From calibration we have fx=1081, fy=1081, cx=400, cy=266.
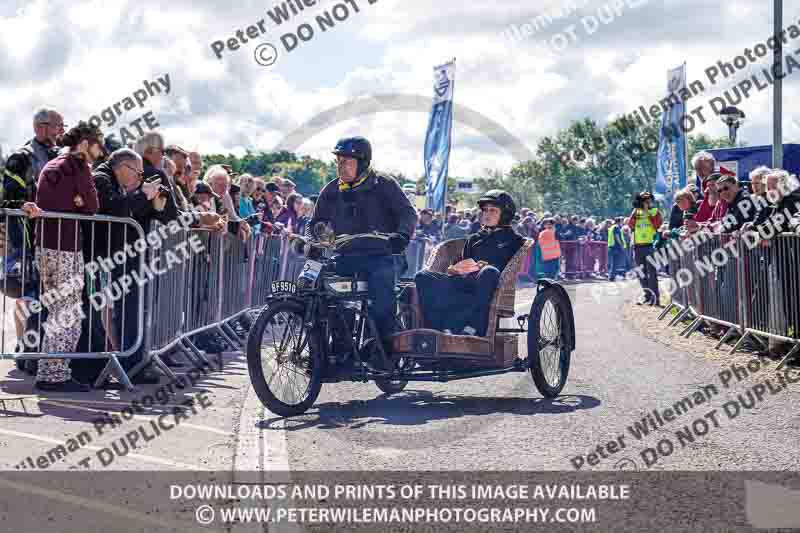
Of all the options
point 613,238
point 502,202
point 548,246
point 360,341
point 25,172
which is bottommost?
point 360,341

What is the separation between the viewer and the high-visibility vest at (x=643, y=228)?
19.2 metres

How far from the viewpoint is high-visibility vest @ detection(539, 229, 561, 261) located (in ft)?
87.7

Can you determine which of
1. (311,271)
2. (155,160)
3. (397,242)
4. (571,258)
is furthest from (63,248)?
(571,258)

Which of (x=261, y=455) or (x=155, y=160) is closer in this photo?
(x=261, y=455)

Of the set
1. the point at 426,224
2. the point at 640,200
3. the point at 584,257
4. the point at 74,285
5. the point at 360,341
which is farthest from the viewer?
the point at 584,257

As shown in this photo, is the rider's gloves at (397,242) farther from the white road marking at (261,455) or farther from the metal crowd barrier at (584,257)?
the metal crowd barrier at (584,257)

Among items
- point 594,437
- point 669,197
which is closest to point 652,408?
point 594,437

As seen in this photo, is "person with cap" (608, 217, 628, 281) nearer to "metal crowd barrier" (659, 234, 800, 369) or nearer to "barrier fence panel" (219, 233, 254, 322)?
"metal crowd barrier" (659, 234, 800, 369)

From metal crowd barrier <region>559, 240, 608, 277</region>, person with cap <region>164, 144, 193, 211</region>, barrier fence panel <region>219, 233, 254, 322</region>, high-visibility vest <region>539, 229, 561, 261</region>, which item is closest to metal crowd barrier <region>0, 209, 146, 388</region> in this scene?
person with cap <region>164, 144, 193, 211</region>

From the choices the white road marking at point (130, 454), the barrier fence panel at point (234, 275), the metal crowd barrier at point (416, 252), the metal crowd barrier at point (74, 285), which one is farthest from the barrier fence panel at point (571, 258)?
the white road marking at point (130, 454)

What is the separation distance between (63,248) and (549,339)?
3858mm

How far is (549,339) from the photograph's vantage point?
8.55m

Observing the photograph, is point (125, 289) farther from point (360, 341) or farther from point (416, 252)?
point (416, 252)

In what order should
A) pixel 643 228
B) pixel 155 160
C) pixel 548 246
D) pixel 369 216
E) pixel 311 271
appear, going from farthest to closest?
1. pixel 548 246
2. pixel 643 228
3. pixel 155 160
4. pixel 369 216
5. pixel 311 271
